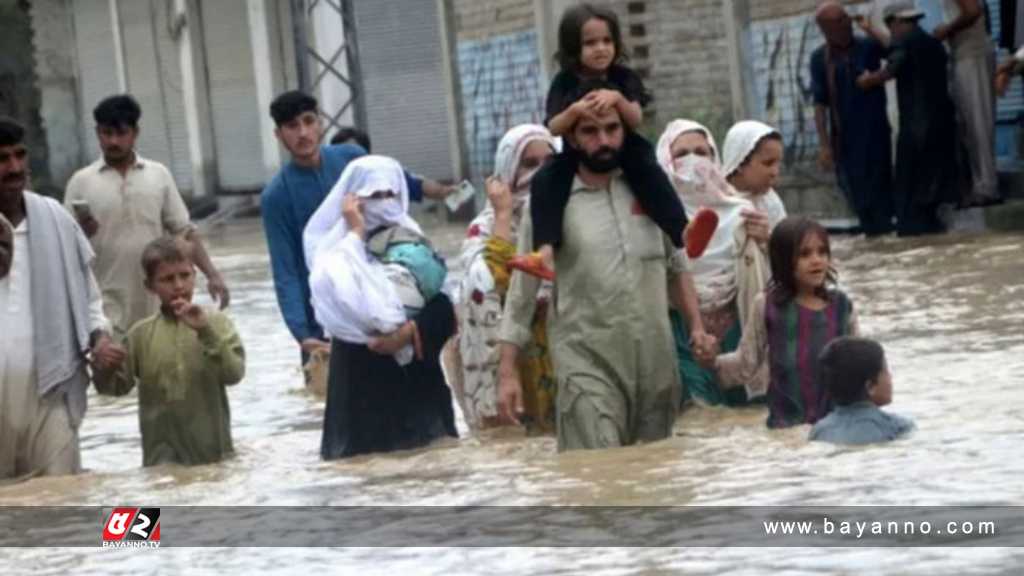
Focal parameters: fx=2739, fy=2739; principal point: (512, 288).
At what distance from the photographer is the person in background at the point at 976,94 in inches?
707

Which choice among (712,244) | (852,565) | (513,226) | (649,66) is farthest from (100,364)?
(649,66)

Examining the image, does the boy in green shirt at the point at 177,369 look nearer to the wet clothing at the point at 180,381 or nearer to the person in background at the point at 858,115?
the wet clothing at the point at 180,381

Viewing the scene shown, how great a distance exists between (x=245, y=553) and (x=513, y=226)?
2.32 m

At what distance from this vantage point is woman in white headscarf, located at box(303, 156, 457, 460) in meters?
9.49

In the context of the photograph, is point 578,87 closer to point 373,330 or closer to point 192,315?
point 373,330

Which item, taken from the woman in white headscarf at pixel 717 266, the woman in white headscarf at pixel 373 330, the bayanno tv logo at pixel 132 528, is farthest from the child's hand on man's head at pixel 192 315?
the woman in white headscarf at pixel 717 266

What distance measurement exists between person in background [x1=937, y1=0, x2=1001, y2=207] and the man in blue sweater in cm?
741

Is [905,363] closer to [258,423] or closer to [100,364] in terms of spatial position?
[258,423]

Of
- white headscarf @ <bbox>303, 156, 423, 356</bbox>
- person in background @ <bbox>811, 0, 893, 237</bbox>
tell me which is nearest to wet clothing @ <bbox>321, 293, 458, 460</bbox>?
white headscarf @ <bbox>303, 156, 423, 356</bbox>

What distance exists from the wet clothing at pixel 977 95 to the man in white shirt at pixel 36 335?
976cm

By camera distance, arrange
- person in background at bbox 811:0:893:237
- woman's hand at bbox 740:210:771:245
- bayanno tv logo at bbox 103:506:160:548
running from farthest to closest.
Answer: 1. person in background at bbox 811:0:893:237
2. woman's hand at bbox 740:210:771:245
3. bayanno tv logo at bbox 103:506:160:548

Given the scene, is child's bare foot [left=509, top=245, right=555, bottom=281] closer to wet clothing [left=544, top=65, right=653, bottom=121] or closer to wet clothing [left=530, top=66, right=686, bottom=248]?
wet clothing [left=530, top=66, right=686, bottom=248]

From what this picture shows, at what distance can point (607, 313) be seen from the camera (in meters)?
8.55

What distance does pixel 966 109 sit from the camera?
18.2 m
